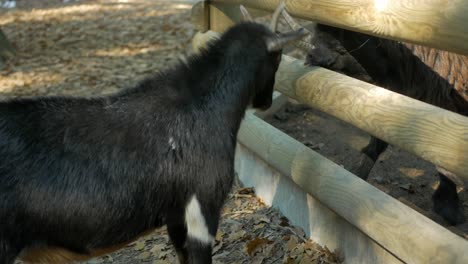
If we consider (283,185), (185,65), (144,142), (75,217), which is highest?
(185,65)

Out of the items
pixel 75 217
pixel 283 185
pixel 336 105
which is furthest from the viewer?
pixel 283 185

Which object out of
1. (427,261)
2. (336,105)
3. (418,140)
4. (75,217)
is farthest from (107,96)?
(427,261)

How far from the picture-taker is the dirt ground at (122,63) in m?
4.21

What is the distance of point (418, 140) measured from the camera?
3023mm

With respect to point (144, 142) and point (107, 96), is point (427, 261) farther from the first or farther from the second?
point (107, 96)

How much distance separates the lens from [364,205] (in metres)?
3.44

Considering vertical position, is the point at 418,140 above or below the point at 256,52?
below

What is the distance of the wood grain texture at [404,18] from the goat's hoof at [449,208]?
177 cm

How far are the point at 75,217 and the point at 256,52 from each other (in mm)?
1450

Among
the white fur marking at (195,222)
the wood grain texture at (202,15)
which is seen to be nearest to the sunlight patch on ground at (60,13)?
the wood grain texture at (202,15)

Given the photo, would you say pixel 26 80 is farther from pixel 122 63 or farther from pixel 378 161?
pixel 378 161

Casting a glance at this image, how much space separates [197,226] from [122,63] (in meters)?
6.11

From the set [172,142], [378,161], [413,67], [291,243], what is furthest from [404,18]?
[378,161]

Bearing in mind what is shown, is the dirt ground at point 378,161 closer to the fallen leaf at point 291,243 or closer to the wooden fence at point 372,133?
the wooden fence at point 372,133
